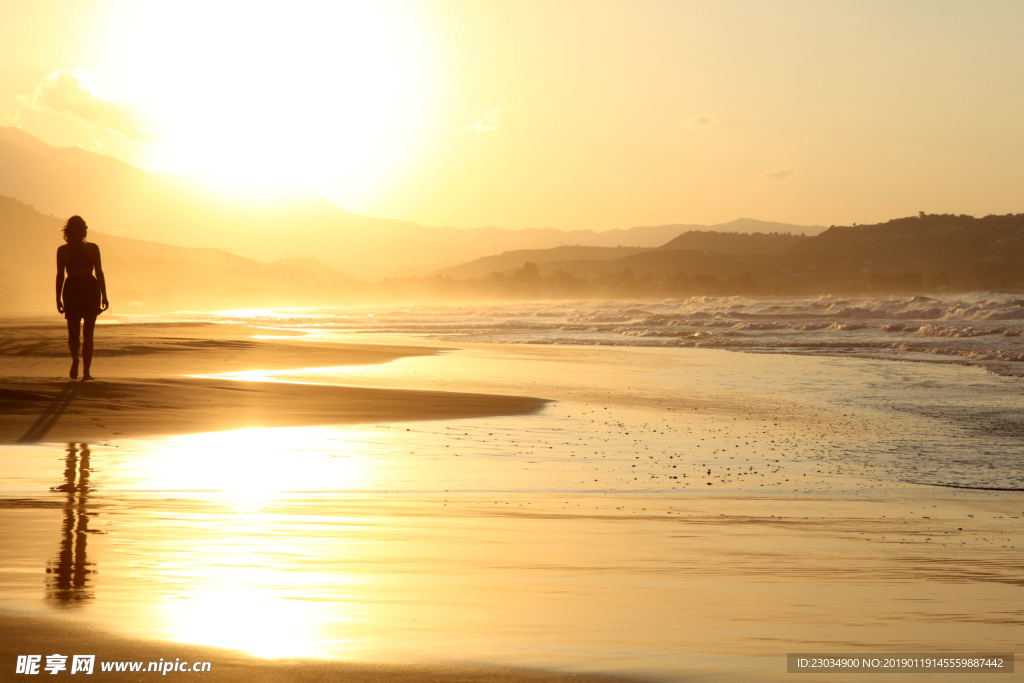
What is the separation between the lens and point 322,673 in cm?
290

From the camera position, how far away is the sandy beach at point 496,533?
334 cm

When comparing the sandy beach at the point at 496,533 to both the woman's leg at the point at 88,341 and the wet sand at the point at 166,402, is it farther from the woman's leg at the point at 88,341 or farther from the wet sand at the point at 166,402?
the woman's leg at the point at 88,341

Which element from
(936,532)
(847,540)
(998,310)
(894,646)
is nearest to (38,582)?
(894,646)

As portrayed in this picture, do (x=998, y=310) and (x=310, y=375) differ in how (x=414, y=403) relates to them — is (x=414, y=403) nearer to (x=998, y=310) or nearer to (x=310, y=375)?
(x=310, y=375)

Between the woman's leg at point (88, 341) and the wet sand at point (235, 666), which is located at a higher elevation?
the woman's leg at point (88, 341)

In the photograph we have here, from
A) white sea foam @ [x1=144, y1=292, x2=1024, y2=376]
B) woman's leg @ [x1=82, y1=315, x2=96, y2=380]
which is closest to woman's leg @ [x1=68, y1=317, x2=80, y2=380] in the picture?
woman's leg @ [x1=82, y1=315, x2=96, y2=380]

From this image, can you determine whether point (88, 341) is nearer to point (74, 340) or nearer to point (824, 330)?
point (74, 340)

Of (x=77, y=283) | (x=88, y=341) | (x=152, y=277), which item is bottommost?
(x=88, y=341)

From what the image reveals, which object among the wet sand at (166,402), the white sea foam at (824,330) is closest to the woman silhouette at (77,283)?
the wet sand at (166,402)

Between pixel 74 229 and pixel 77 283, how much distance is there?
766mm

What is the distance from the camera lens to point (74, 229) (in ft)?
38.3

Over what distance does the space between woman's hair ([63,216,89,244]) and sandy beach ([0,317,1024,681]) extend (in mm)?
1992

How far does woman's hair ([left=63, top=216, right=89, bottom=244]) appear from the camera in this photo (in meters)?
11.6

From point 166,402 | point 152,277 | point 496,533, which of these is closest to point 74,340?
point 166,402
